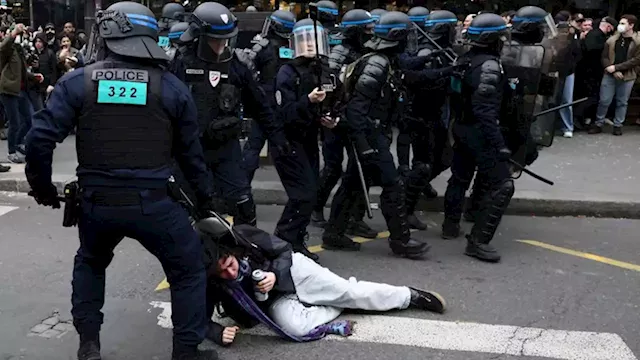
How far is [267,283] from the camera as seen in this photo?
3926mm

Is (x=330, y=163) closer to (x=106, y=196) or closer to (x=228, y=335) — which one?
(x=228, y=335)

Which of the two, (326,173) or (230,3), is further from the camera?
(230,3)

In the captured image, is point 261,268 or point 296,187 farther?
point 296,187

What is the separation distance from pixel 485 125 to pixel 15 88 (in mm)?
6069

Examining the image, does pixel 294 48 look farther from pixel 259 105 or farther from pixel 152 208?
pixel 152 208

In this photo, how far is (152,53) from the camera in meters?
3.28

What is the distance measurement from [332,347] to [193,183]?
1226 mm

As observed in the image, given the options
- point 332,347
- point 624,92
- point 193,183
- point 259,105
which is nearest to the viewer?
point 193,183

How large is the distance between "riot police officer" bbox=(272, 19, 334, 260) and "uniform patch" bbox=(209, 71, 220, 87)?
611mm

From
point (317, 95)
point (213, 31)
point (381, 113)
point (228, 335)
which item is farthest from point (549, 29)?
point (228, 335)

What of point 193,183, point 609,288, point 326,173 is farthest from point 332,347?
point 326,173

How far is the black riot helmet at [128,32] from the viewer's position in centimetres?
327

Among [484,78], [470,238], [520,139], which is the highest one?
[484,78]

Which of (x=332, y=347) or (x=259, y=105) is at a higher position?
(x=259, y=105)
